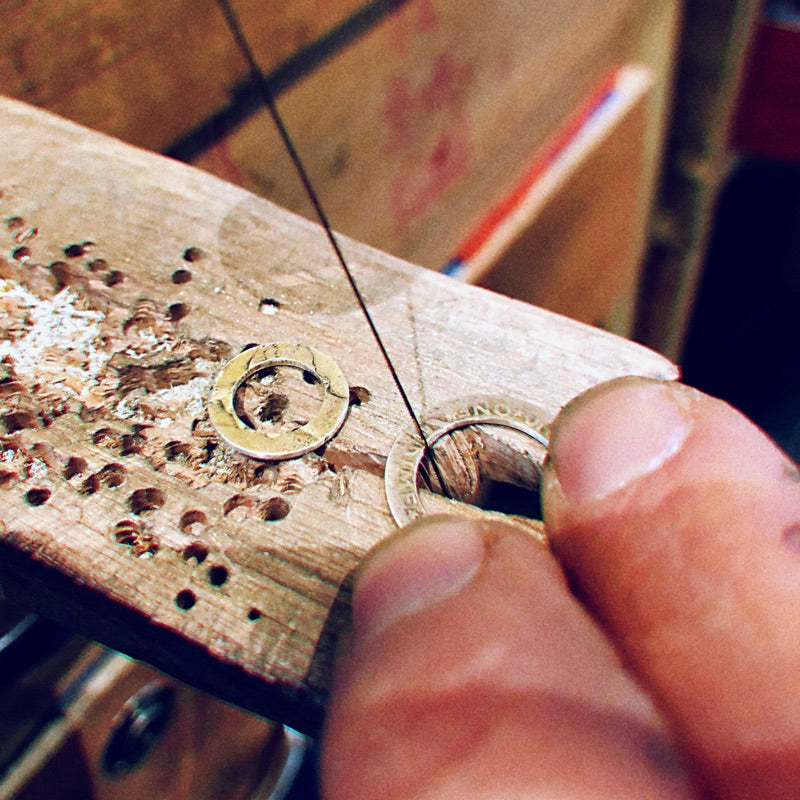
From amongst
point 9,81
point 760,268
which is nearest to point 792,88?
point 760,268

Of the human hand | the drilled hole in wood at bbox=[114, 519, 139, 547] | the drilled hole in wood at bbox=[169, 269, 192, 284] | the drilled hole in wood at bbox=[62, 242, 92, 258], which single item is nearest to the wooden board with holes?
the drilled hole in wood at bbox=[62, 242, 92, 258]

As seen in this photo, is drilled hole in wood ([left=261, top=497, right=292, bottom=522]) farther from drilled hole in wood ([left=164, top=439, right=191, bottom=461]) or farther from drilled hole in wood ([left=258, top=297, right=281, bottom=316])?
drilled hole in wood ([left=258, top=297, right=281, bottom=316])

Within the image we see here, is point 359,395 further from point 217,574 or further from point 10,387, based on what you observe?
point 10,387

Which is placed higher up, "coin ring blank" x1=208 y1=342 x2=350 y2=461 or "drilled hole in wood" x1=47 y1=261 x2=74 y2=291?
"drilled hole in wood" x1=47 y1=261 x2=74 y2=291

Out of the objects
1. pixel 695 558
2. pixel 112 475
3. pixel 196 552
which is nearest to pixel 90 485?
pixel 112 475

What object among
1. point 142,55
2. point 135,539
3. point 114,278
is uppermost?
point 142,55

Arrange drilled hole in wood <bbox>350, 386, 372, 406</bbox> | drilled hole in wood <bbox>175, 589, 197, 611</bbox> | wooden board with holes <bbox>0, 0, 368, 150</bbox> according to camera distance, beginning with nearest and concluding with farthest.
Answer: drilled hole in wood <bbox>175, 589, 197, 611</bbox>, drilled hole in wood <bbox>350, 386, 372, 406</bbox>, wooden board with holes <bbox>0, 0, 368, 150</bbox>
